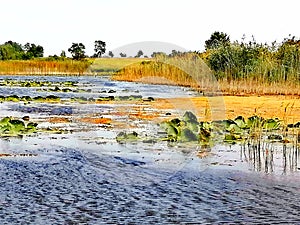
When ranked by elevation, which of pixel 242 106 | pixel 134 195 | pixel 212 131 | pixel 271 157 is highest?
pixel 242 106

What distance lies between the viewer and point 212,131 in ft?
44.0

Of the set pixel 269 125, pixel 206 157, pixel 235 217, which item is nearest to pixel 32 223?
pixel 235 217

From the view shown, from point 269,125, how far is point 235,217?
7.02 metres

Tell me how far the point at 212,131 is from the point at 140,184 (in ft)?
16.9

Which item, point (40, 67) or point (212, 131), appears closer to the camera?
point (212, 131)

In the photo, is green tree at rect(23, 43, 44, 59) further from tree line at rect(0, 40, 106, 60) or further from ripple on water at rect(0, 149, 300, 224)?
ripple on water at rect(0, 149, 300, 224)

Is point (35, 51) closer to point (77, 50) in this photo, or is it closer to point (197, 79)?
point (77, 50)

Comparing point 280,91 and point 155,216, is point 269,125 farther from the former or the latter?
point 280,91

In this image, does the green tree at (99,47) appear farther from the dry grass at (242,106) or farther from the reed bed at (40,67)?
the dry grass at (242,106)

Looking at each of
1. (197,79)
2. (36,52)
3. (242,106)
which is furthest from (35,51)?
(242,106)

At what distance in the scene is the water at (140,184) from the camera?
6906 mm

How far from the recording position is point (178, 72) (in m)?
35.4

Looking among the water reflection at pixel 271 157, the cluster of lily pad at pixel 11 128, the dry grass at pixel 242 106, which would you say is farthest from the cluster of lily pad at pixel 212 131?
the cluster of lily pad at pixel 11 128

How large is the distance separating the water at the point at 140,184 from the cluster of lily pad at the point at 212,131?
1.83ft
